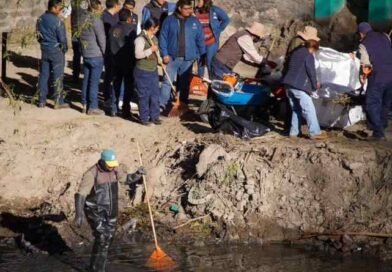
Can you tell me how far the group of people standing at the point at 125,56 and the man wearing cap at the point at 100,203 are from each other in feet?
10.6

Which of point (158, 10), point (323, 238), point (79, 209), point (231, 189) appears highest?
point (158, 10)

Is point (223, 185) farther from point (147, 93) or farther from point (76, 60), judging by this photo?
point (76, 60)

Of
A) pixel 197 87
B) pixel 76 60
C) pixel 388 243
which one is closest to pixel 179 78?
pixel 197 87

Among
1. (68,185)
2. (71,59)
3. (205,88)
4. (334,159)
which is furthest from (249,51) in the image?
(71,59)

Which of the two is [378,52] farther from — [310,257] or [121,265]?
[121,265]

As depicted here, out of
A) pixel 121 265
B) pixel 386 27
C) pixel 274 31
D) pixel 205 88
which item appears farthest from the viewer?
pixel 274 31

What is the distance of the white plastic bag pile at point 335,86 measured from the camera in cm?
1495

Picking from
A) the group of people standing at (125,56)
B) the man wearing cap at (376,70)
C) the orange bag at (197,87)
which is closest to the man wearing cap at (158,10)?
the group of people standing at (125,56)

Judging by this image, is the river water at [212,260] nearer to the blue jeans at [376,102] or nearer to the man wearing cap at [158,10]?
the blue jeans at [376,102]

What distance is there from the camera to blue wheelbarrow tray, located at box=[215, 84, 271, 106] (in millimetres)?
14898

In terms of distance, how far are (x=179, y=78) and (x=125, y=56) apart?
1026 mm

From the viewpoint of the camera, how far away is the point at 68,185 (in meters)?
14.7

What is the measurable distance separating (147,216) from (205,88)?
3.00m

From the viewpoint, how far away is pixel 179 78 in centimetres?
1614
